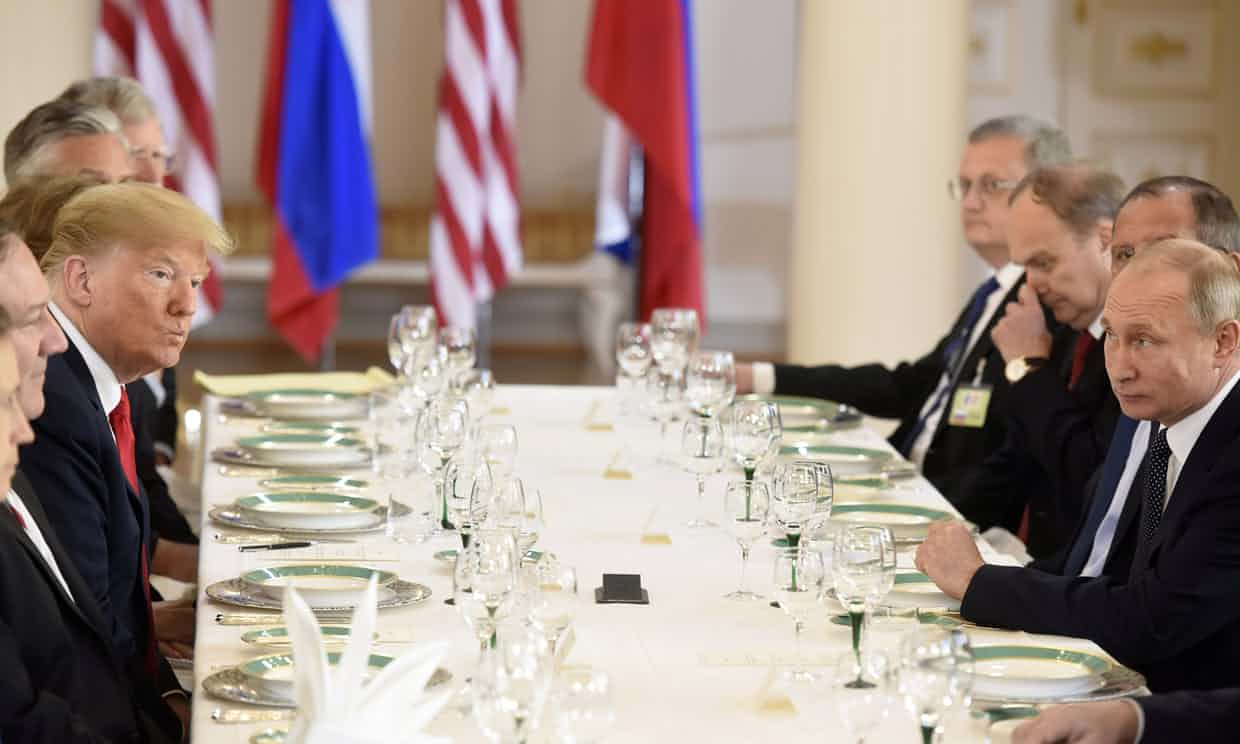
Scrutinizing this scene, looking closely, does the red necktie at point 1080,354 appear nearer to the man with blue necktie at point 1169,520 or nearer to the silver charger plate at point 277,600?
the man with blue necktie at point 1169,520

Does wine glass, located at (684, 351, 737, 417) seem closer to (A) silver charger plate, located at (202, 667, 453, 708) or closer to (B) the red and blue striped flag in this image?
(A) silver charger plate, located at (202, 667, 453, 708)

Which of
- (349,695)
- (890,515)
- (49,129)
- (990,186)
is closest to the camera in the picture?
(349,695)

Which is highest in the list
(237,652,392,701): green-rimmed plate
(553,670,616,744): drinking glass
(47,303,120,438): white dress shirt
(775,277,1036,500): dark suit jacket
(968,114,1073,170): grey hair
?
(968,114,1073,170): grey hair

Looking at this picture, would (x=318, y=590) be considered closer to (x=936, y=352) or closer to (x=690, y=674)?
(x=690, y=674)

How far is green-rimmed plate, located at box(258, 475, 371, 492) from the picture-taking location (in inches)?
128

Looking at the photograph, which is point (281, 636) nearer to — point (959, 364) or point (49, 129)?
point (49, 129)

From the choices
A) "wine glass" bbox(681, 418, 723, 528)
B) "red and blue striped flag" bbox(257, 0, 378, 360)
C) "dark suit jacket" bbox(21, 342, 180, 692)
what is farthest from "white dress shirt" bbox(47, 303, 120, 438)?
"red and blue striped flag" bbox(257, 0, 378, 360)

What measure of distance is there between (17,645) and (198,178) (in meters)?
5.74

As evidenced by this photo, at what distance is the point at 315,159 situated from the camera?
7680 mm

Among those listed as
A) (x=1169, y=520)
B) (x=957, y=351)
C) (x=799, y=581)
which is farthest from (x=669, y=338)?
(x=799, y=581)

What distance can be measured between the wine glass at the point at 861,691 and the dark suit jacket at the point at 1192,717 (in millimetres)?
307

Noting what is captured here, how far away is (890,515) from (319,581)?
1066 mm

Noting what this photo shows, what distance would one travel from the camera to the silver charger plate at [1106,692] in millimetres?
2041

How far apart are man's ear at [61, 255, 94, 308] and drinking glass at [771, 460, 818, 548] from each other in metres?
1.08
